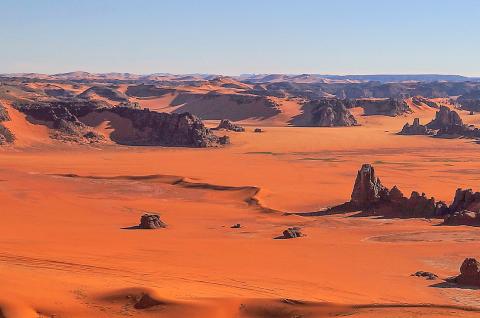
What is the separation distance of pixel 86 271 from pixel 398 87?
182 m

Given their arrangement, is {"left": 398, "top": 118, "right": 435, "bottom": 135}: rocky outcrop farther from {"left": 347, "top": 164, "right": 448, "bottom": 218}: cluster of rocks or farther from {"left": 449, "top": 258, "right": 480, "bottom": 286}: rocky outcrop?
{"left": 449, "top": 258, "right": 480, "bottom": 286}: rocky outcrop

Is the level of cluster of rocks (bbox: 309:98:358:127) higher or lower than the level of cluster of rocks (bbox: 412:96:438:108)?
lower

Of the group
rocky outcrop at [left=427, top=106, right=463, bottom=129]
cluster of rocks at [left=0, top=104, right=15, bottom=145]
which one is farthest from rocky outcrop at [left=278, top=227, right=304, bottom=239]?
rocky outcrop at [left=427, top=106, right=463, bottom=129]

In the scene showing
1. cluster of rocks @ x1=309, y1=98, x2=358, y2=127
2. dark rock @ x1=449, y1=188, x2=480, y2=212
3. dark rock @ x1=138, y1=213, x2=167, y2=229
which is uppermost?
cluster of rocks @ x1=309, y1=98, x2=358, y2=127

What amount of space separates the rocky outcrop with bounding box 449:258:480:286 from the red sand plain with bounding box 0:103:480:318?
1.46ft

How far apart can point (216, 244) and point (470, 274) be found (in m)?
7.41

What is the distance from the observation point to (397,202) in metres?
27.0

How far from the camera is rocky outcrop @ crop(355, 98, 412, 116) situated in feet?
338

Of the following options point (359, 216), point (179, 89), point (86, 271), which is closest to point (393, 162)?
point (359, 216)

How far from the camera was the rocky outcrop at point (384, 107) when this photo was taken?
338 feet

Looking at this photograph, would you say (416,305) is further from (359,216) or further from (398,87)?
(398,87)

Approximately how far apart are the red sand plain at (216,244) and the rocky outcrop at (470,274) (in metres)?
0.45

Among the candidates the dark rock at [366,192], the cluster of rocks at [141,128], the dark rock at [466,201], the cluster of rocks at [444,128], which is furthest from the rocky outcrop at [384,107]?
the dark rock at [466,201]

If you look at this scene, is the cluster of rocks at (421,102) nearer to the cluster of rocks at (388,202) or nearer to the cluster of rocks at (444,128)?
the cluster of rocks at (444,128)
